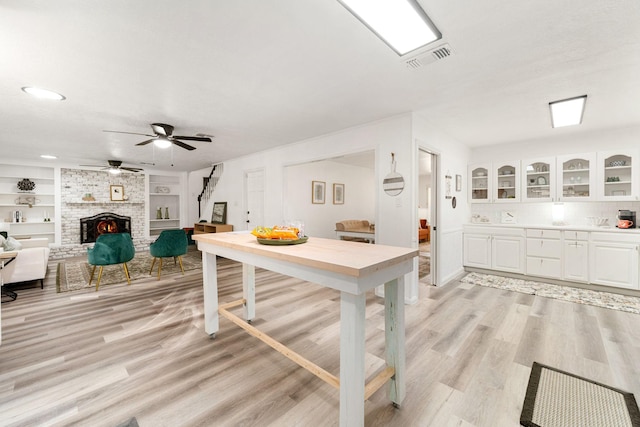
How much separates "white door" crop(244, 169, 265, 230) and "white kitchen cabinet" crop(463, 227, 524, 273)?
4336 mm

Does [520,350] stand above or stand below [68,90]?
below

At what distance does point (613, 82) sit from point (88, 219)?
1071 centimetres

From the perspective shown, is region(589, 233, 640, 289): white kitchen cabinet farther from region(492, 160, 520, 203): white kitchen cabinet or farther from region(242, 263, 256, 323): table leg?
region(242, 263, 256, 323): table leg

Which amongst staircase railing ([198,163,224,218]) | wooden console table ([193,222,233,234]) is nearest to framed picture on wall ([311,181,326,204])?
wooden console table ([193,222,233,234])

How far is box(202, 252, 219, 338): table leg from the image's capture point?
2531 millimetres

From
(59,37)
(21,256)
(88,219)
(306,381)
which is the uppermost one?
(59,37)

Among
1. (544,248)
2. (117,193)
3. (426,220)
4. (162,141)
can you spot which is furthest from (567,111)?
(117,193)

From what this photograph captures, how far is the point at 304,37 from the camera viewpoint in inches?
73.2

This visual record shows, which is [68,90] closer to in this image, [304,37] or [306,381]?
[304,37]

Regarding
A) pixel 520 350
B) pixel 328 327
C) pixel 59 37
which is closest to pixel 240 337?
pixel 328 327

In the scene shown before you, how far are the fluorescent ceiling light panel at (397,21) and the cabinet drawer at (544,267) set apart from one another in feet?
13.9

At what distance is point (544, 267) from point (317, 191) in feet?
16.0

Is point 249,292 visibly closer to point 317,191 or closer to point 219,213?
point 317,191

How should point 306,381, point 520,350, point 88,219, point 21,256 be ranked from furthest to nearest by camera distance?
point 88,219 < point 21,256 < point 520,350 < point 306,381
